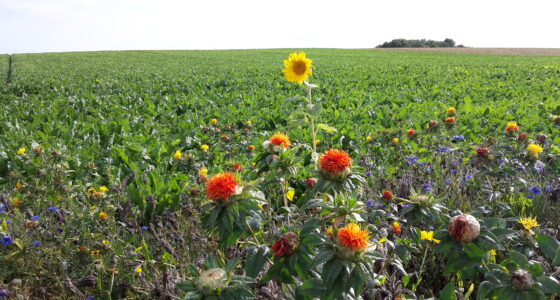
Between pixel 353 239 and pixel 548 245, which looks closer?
pixel 353 239

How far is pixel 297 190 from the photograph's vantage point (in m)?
3.49

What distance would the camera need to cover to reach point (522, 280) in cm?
113

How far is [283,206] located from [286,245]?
5.04 feet

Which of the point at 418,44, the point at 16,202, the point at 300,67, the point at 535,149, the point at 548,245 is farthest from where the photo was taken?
the point at 418,44

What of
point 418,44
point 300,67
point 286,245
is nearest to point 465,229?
point 286,245

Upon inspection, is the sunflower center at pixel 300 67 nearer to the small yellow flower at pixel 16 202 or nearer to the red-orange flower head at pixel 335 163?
the red-orange flower head at pixel 335 163

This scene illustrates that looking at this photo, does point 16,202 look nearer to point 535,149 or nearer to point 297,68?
point 297,68

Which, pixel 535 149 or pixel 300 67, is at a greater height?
pixel 300 67

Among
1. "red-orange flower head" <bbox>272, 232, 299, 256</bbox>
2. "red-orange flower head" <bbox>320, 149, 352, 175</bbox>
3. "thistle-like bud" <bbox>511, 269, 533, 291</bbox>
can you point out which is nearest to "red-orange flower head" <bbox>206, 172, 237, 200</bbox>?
"red-orange flower head" <bbox>272, 232, 299, 256</bbox>

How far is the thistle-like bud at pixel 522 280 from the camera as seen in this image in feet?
3.70

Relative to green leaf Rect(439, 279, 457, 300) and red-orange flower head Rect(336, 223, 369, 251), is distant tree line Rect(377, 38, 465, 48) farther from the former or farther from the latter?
red-orange flower head Rect(336, 223, 369, 251)

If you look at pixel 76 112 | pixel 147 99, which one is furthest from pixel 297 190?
pixel 147 99

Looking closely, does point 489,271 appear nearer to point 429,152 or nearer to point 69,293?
point 69,293

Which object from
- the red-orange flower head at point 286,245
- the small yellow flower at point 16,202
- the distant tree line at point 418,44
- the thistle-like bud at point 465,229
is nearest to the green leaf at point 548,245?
the thistle-like bud at point 465,229
